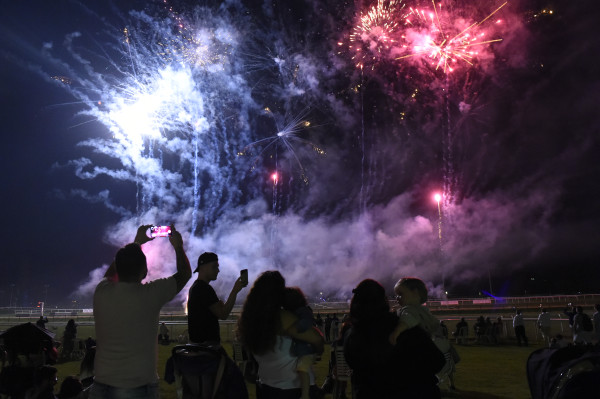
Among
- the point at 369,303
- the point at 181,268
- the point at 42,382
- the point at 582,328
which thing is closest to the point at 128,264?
the point at 181,268

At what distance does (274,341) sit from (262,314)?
0.25 metres

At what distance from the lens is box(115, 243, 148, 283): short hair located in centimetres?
343

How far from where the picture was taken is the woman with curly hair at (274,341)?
3.85 metres

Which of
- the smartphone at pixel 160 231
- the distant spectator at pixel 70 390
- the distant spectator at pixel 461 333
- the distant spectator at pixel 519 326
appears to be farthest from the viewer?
the distant spectator at pixel 461 333

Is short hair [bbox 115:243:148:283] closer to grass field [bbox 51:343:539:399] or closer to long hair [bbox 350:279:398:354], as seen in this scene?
long hair [bbox 350:279:398:354]

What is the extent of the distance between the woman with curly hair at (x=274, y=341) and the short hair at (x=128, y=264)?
1.05 metres

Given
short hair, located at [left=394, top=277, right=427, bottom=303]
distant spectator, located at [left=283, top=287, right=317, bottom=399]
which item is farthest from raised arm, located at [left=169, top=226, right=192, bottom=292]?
short hair, located at [left=394, top=277, right=427, bottom=303]

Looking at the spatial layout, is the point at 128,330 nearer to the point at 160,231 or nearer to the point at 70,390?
the point at 160,231

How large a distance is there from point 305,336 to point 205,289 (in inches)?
49.9

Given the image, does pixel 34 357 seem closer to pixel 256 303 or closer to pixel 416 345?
pixel 256 303

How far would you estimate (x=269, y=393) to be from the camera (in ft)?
12.8

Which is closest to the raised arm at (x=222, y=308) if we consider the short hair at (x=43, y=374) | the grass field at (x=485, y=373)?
the short hair at (x=43, y=374)

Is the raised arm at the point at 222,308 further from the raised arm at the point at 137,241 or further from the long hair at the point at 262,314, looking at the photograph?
the raised arm at the point at 137,241

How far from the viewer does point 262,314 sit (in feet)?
12.9
